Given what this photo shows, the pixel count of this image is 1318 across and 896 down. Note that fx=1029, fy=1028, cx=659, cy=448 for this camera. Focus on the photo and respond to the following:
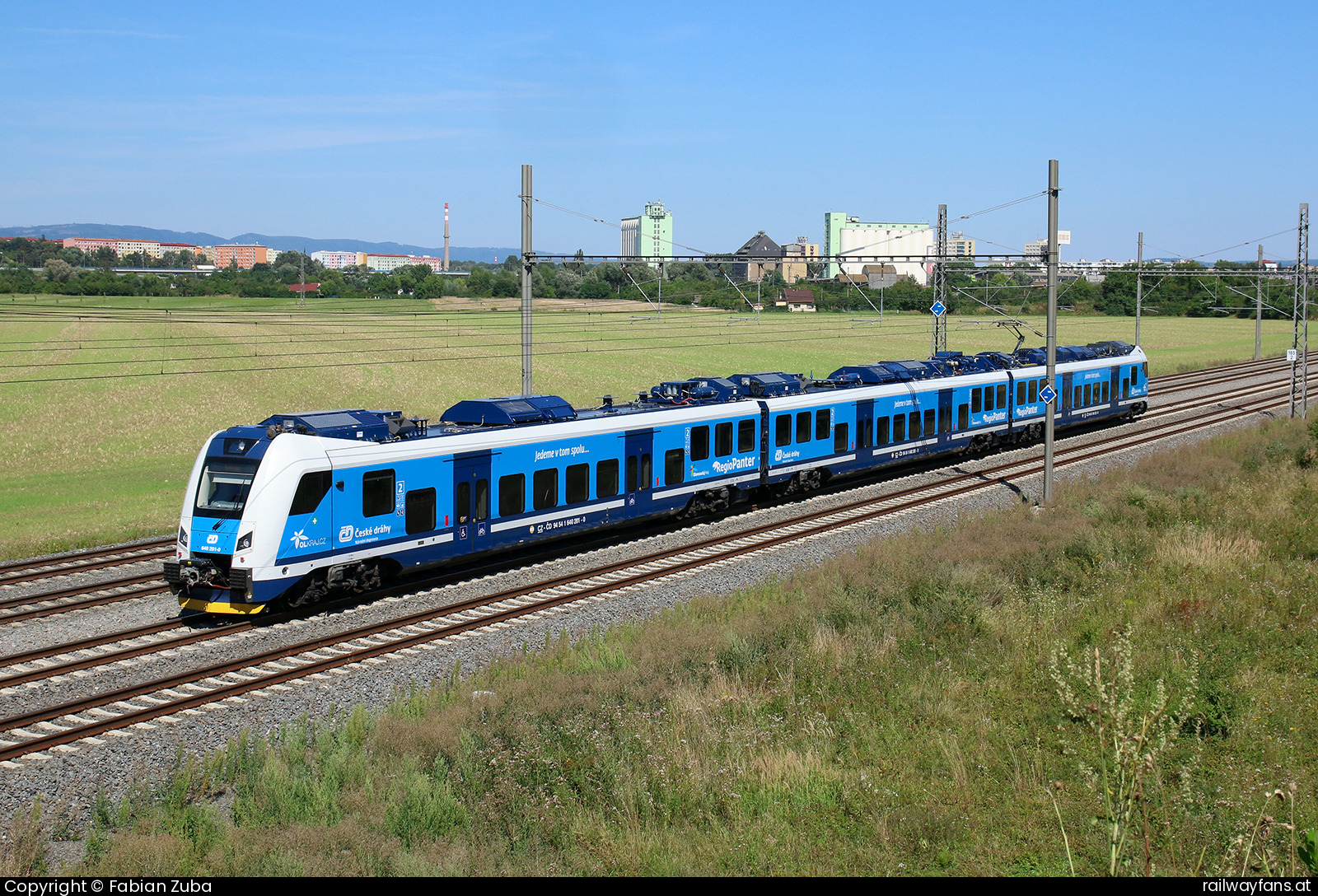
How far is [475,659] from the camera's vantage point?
1483 centimetres

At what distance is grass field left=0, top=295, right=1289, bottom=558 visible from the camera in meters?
32.7

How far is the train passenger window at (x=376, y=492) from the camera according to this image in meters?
17.0

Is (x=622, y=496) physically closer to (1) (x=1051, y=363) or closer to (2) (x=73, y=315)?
(1) (x=1051, y=363)

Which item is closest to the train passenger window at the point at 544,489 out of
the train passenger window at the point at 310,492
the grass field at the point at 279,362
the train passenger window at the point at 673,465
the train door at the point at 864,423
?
the train passenger window at the point at 673,465

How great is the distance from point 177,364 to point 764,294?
A: 40.1m

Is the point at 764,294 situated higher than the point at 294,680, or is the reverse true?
the point at 764,294

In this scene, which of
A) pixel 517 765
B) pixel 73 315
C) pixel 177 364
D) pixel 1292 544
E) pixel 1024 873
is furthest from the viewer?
pixel 73 315

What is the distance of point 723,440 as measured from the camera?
2433 centimetres

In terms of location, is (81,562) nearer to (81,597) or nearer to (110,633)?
(81,597)

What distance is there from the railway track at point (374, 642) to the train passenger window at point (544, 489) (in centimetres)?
160

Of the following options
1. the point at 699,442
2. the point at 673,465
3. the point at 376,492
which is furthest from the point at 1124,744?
the point at 699,442

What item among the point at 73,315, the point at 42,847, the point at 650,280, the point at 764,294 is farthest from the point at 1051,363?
the point at 73,315

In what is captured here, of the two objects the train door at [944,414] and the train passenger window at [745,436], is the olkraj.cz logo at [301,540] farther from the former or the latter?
the train door at [944,414]

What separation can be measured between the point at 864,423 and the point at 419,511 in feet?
48.4
